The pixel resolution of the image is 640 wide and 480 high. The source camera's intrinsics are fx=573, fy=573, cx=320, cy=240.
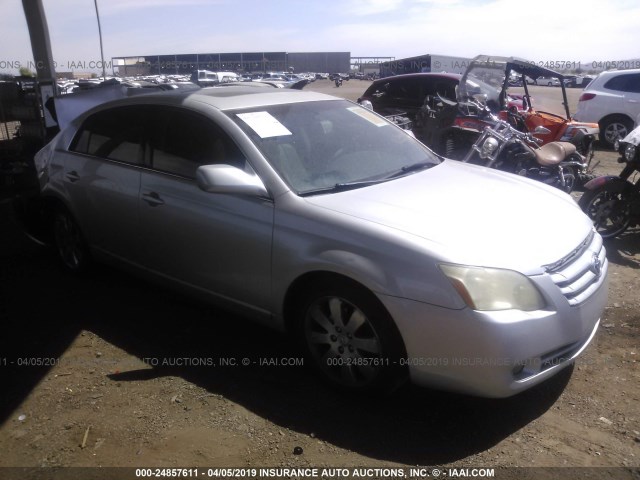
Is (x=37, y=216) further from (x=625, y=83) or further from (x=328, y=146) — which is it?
(x=625, y=83)

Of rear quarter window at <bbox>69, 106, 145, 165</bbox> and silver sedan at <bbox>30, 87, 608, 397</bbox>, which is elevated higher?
rear quarter window at <bbox>69, 106, 145, 165</bbox>

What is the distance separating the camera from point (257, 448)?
2.80 meters

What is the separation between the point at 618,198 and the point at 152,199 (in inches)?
180

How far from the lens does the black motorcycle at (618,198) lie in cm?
566

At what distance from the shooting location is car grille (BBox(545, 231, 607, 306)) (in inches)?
111

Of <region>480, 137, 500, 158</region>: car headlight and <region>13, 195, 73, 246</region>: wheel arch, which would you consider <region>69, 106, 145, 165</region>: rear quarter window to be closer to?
<region>13, 195, 73, 246</region>: wheel arch

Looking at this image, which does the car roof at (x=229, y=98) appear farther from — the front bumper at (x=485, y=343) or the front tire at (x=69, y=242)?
the front bumper at (x=485, y=343)

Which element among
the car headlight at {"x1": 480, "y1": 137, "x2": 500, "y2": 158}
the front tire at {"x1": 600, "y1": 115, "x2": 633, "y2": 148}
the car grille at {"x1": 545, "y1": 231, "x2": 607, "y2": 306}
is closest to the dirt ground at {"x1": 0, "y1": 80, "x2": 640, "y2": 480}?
the car grille at {"x1": 545, "y1": 231, "x2": 607, "y2": 306}

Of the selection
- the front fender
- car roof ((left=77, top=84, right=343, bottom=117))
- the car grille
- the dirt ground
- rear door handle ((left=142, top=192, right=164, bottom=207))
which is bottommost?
the dirt ground

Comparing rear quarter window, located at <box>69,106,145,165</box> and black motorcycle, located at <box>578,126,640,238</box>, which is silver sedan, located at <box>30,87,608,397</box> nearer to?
rear quarter window, located at <box>69,106,145,165</box>

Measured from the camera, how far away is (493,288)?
265 centimetres

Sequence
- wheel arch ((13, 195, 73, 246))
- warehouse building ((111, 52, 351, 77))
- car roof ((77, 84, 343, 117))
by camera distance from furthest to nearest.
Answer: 1. warehouse building ((111, 52, 351, 77))
2. wheel arch ((13, 195, 73, 246))
3. car roof ((77, 84, 343, 117))

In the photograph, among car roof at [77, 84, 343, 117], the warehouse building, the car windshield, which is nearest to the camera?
the car windshield

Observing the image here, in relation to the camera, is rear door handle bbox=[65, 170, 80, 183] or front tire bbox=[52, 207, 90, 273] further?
front tire bbox=[52, 207, 90, 273]
